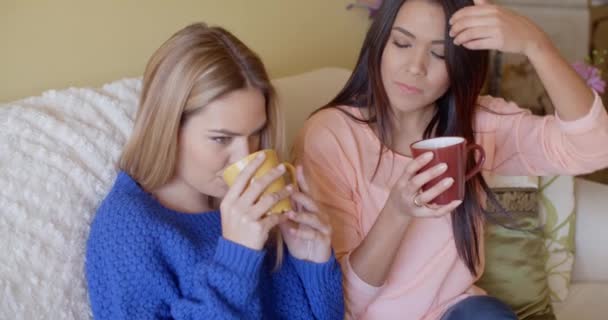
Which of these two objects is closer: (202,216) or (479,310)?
(202,216)

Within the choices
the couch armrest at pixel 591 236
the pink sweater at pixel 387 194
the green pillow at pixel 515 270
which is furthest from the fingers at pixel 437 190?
the couch armrest at pixel 591 236

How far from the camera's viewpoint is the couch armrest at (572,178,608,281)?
1813 millimetres

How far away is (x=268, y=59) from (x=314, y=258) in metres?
0.84

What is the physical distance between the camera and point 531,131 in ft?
4.28

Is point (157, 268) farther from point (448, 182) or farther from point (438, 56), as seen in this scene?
point (438, 56)

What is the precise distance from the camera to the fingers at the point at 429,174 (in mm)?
965

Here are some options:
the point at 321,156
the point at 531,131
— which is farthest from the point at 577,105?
the point at 321,156

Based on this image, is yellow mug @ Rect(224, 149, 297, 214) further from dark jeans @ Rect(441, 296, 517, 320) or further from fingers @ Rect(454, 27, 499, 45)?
dark jeans @ Rect(441, 296, 517, 320)

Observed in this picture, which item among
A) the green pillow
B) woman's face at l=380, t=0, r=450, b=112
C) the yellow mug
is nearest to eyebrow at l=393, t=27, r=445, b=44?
woman's face at l=380, t=0, r=450, b=112

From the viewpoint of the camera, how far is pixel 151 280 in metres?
0.93

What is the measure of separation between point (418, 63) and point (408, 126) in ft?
0.71

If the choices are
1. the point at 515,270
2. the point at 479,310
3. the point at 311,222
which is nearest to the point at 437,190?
the point at 311,222

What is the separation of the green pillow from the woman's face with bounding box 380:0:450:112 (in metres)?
0.57

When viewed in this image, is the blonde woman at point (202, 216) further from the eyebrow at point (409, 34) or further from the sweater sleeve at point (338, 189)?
the eyebrow at point (409, 34)
